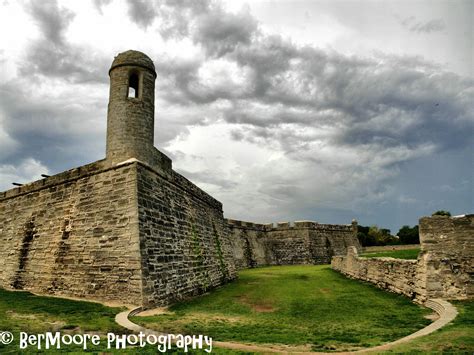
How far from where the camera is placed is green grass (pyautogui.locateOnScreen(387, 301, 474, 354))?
5.13 m

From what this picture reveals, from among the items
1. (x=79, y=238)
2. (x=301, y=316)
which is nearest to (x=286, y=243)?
(x=301, y=316)

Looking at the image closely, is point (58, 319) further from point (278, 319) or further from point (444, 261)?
point (444, 261)

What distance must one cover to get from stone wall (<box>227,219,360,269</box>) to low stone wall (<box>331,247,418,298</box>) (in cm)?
1244

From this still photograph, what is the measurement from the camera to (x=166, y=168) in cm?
1358

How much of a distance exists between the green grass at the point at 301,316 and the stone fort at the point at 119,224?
1.56 metres

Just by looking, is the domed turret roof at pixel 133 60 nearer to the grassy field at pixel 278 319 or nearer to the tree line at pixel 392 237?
the grassy field at pixel 278 319

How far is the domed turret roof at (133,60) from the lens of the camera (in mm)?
12781

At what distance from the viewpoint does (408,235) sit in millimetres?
46219

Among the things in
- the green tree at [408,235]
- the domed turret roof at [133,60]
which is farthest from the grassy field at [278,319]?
the green tree at [408,235]

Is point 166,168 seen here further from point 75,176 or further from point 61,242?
point 61,242

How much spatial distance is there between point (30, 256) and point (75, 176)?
3793 mm

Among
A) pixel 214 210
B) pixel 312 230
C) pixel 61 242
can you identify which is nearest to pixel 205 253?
pixel 214 210

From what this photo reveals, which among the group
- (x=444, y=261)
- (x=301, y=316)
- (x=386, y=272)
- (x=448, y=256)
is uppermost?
(x=448, y=256)

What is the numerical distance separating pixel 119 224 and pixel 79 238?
2.00 meters
